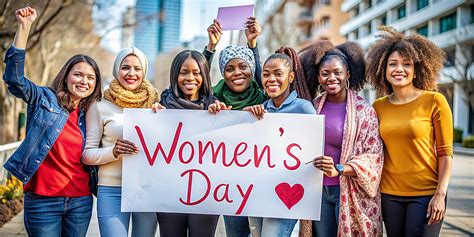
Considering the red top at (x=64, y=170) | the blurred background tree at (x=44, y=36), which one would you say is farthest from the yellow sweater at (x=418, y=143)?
→ the blurred background tree at (x=44, y=36)

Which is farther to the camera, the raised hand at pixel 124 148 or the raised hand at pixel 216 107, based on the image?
the raised hand at pixel 216 107

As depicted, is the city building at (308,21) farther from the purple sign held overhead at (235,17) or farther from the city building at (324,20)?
the purple sign held overhead at (235,17)

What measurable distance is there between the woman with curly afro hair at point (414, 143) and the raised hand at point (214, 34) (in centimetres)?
144

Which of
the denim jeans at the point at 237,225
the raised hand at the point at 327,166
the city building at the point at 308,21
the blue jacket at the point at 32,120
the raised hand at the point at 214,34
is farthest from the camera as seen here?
the city building at the point at 308,21

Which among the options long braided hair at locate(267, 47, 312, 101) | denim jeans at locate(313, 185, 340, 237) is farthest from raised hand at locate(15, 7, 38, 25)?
denim jeans at locate(313, 185, 340, 237)

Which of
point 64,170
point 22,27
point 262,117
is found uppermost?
point 22,27

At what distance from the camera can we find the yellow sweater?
3.53m

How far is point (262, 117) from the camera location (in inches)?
146

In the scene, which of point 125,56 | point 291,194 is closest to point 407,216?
point 291,194

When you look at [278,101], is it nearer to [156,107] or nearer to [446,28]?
[156,107]

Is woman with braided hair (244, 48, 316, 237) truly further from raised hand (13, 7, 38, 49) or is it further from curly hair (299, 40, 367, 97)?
raised hand (13, 7, 38, 49)

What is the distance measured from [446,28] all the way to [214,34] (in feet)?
117

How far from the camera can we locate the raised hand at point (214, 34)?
4.44 metres

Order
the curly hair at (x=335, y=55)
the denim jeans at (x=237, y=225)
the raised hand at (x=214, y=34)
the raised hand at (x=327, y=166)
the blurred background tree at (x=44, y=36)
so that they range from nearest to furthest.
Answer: the raised hand at (x=327, y=166)
the curly hair at (x=335, y=55)
the denim jeans at (x=237, y=225)
the raised hand at (x=214, y=34)
the blurred background tree at (x=44, y=36)
